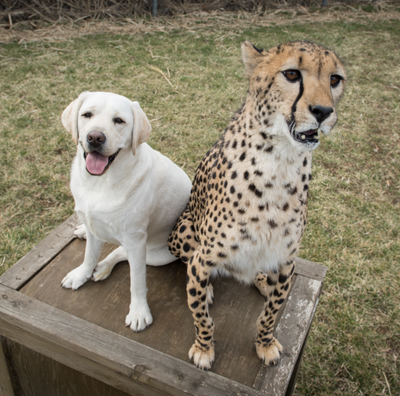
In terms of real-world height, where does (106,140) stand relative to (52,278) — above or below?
above

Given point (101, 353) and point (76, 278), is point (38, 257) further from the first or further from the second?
point (101, 353)

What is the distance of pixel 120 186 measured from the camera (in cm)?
191

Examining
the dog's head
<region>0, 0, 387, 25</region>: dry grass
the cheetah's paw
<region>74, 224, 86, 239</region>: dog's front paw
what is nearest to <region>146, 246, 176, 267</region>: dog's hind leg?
the cheetah's paw

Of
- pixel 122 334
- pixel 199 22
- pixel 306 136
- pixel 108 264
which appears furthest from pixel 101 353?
pixel 199 22

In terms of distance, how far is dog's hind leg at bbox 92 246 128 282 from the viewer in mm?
2291

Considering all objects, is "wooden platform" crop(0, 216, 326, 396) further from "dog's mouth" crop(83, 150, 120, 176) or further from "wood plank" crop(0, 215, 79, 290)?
"dog's mouth" crop(83, 150, 120, 176)

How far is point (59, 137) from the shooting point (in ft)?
14.7

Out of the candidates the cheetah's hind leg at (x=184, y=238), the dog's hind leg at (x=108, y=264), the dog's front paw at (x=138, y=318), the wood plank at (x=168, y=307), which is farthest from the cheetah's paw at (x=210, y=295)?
the dog's hind leg at (x=108, y=264)

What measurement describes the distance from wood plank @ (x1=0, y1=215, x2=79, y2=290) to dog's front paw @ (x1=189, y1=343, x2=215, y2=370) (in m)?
1.05

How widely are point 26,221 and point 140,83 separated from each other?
282cm

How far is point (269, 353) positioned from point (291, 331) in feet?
0.83

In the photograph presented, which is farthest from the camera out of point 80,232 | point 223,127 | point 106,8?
point 106,8

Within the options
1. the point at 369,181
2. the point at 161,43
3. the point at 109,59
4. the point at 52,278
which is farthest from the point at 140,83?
the point at 52,278

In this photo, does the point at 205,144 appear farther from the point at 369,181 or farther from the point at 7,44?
the point at 7,44
